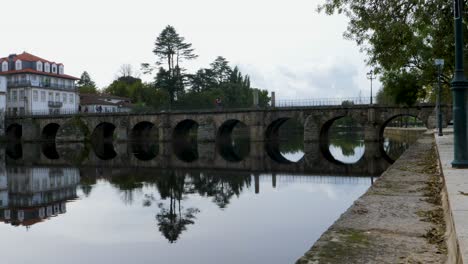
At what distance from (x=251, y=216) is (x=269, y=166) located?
44.2 feet

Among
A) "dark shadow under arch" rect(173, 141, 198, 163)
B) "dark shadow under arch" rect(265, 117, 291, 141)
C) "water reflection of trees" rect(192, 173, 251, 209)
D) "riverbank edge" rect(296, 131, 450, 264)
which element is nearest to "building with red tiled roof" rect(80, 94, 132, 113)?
"dark shadow under arch" rect(265, 117, 291, 141)

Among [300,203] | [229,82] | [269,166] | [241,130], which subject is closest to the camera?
[300,203]

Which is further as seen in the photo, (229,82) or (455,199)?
(229,82)

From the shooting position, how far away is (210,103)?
73.6 meters

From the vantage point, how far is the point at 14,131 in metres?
65.1

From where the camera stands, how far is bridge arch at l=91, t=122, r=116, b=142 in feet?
206

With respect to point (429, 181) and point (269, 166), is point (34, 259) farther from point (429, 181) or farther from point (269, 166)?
point (269, 166)

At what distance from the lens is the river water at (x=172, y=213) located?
875cm

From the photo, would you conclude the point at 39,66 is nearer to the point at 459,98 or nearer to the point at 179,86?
the point at 179,86

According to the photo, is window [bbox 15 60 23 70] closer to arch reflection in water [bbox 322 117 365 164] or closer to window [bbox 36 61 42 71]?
window [bbox 36 61 42 71]

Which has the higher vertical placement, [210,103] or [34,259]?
[210,103]

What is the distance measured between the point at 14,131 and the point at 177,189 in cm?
5606

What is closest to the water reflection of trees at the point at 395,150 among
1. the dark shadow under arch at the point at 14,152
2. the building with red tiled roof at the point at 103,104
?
the dark shadow under arch at the point at 14,152

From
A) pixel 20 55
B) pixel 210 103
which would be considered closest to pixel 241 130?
pixel 210 103
